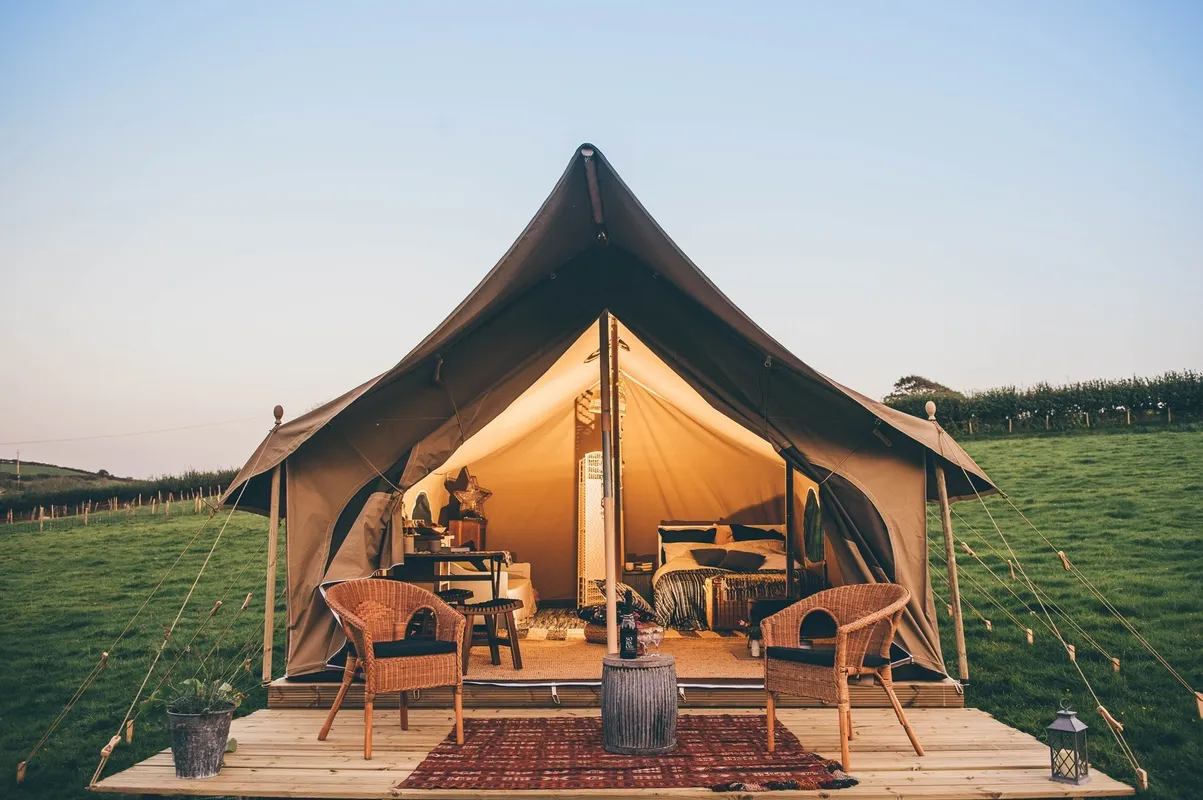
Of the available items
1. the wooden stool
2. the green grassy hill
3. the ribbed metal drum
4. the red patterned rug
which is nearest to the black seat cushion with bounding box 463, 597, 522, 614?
the wooden stool

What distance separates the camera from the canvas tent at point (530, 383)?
486 centimetres

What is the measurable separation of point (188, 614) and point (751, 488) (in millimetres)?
6527

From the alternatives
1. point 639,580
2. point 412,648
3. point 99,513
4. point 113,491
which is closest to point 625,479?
point 639,580

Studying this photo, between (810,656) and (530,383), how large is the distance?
7.55 ft

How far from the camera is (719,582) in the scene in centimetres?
713

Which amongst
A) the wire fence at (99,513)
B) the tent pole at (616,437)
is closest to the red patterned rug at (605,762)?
the tent pole at (616,437)

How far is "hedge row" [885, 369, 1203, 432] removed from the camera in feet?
58.0

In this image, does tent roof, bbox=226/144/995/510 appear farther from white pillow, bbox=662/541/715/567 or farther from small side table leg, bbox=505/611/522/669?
white pillow, bbox=662/541/715/567

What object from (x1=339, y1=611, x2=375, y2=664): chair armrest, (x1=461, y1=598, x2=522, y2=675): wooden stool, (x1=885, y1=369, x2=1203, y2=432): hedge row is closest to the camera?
(x1=339, y1=611, x2=375, y2=664): chair armrest

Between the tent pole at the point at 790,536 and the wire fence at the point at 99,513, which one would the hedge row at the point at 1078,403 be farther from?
the wire fence at the point at 99,513

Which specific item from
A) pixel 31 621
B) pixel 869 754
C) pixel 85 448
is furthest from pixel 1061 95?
pixel 85 448

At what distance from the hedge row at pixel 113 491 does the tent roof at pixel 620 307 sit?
48.0ft

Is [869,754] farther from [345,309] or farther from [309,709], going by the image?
[345,309]

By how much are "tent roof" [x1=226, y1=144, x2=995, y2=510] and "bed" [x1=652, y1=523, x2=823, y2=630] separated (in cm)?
208
